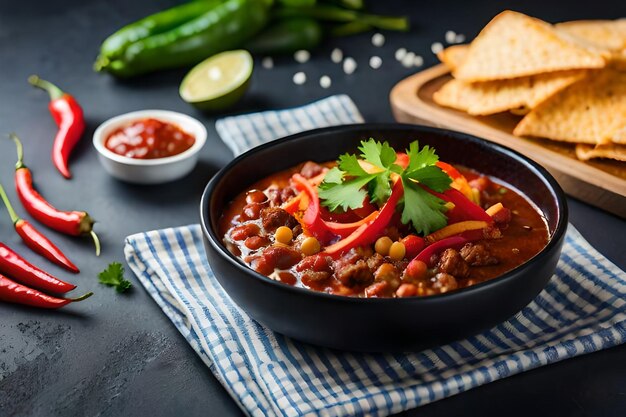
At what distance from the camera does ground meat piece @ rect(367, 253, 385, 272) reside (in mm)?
3841

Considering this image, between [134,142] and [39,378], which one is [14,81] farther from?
[39,378]

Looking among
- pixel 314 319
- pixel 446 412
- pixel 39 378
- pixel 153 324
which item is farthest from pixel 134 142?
pixel 446 412

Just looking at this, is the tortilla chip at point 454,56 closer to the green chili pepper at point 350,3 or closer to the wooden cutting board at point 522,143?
the wooden cutting board at point 522,143

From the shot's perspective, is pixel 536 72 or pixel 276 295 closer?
pixel 276 295

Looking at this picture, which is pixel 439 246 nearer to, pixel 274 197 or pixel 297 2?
pixel 274 197

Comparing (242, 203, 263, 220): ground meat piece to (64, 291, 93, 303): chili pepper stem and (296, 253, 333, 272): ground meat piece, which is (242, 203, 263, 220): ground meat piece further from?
(64, 291, 93, 303): chili pepper stem

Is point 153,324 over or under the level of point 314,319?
under

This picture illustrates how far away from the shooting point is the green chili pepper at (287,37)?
23.9ft

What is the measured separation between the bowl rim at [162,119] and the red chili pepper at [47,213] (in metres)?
0.48

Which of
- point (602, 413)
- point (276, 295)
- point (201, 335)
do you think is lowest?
point (602, 413)

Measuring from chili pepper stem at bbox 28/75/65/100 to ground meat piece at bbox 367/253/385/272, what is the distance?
337cm

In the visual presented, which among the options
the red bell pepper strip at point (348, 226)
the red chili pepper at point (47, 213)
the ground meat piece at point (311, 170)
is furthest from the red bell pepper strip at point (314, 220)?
the red chili pepper at point (47, 213)

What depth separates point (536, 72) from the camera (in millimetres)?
5523

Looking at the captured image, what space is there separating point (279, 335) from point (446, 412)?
34.1 inches
